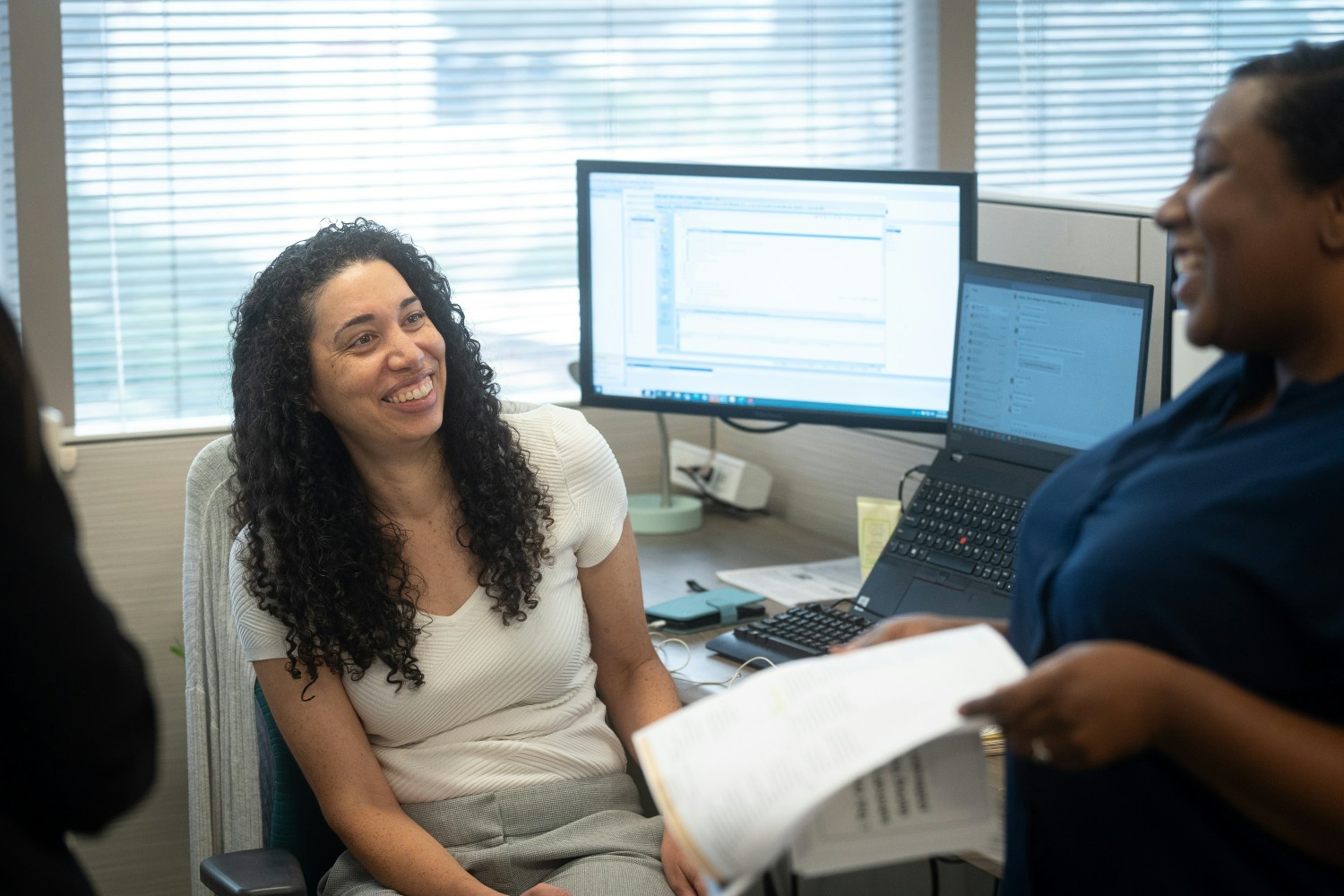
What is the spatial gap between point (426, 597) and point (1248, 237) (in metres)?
1.09

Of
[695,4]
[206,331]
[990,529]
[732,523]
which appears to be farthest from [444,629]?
[695,4]

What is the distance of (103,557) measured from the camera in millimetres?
2316

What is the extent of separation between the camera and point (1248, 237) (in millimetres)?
902

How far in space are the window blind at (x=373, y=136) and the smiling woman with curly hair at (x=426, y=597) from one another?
695mm

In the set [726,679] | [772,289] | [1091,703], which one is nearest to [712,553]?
[772,289]

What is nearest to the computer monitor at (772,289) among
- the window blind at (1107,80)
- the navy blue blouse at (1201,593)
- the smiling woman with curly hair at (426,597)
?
the smiling woman with curly hair at (426,597)

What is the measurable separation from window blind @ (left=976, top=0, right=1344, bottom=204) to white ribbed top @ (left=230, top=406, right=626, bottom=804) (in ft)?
6.58

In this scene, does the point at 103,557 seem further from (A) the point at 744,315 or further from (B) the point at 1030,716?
(B) the point at 1030,716

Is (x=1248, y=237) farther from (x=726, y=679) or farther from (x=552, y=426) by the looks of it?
(x=552, y=426)

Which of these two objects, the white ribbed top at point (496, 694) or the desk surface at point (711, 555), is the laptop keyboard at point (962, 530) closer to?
the desk surface at point (711, 555)

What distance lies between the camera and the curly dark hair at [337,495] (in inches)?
63.8

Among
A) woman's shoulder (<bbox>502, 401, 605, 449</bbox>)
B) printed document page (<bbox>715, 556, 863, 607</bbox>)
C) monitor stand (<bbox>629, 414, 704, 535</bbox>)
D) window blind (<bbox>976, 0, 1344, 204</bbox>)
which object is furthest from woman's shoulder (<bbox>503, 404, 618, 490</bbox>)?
window blind (<bbox>976, 0, 1344, 204</bbox>)

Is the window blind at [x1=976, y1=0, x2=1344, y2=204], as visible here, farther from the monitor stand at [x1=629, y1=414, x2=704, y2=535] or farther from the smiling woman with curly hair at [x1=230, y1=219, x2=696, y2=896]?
the smiling woman with curly hair at [x1=230, y1=219, x2=696, y2=896]

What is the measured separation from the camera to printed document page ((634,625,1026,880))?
88cm
